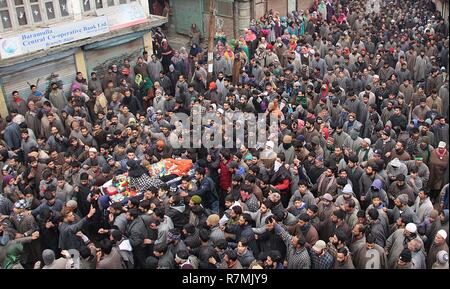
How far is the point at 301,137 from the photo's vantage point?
1051 centimetres

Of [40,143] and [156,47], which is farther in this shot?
[156,47]

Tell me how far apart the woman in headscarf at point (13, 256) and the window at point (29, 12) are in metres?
8.08

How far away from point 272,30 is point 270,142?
10.6 metres

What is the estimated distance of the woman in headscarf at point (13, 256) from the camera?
779 centimetres

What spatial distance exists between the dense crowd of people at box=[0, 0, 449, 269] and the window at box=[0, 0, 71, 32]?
2061 mm

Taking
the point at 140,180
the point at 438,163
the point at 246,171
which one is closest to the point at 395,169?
the point at 438,163

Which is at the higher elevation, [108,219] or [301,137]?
[301,137]

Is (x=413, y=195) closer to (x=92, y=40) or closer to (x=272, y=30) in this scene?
(x=92, y=40)

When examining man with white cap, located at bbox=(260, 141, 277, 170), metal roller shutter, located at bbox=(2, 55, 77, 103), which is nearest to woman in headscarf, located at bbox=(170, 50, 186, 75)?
metal roller shutter, located at bbox=(2, 55, 77, 103)

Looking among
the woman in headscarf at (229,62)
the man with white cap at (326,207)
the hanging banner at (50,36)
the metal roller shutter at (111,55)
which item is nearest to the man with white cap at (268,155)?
the man with white cap at (326,207)

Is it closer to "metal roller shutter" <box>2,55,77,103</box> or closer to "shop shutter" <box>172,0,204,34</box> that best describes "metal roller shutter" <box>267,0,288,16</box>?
"shop shutter" <box>172,0,204,34</box>

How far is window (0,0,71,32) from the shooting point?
1387cm
